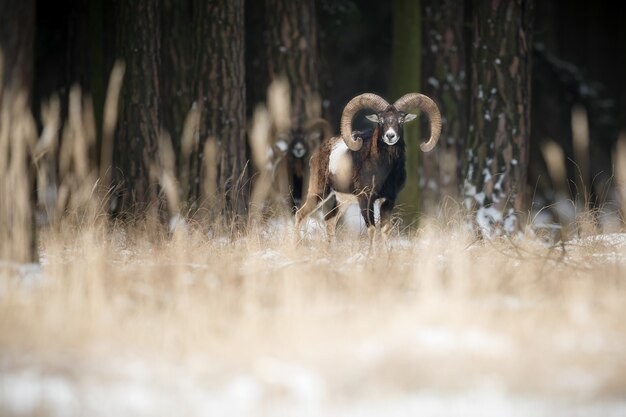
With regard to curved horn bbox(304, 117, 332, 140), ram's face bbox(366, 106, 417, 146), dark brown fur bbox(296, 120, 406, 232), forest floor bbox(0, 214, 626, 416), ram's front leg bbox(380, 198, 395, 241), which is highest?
ram's face bbox(366, 106, 417, 146)

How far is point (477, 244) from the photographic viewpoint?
7777 mm

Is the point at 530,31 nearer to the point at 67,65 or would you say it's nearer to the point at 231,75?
the point at 231,75

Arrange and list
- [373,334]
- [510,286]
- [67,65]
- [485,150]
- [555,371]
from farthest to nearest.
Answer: [67,65] → [485,150] → [510,286] → [373,334] → [555,371]

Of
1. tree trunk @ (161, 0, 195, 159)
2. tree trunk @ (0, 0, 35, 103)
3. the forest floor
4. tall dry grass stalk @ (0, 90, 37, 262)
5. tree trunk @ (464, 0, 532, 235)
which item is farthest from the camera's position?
tree trunk @ (161, 0, 195, 159)

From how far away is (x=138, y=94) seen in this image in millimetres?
11352

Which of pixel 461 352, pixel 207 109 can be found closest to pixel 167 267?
pixel 461 352

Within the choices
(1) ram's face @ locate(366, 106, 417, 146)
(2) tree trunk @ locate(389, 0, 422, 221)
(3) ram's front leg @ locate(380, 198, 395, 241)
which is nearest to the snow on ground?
(3) ram's front leg @ locate(380, 198, 395, 241)

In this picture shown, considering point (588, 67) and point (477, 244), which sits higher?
point (588, 67)

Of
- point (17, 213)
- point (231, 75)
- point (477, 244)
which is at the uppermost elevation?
point (231, 75)

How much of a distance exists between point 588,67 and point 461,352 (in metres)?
17.0

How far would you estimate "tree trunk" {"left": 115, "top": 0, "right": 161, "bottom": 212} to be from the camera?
11.2 meters

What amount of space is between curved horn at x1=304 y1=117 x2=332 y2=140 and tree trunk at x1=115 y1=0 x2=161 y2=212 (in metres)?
2.08

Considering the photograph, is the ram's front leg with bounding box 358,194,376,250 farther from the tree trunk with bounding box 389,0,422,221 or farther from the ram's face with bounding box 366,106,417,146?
the tree trunk with bounding box 389,0,422,221

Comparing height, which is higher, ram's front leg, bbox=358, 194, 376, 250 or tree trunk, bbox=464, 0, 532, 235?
tree trunk, bbox=464, 0, 532, 235
